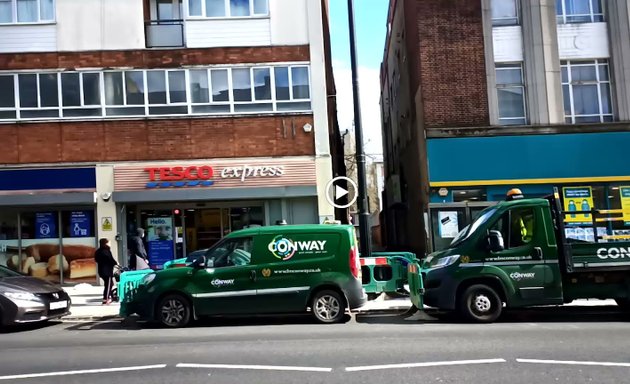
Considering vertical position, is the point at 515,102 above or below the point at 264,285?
above

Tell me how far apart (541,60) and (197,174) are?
35.9ft

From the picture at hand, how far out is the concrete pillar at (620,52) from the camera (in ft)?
57.6

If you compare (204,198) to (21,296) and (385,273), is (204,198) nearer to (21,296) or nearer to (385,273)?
(385,273)

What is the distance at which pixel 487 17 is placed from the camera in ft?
57.7

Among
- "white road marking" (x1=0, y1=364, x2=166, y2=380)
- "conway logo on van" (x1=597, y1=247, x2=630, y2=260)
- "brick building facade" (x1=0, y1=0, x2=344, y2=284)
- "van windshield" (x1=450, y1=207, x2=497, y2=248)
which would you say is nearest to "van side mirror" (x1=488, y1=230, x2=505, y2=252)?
"van windshield" (x1=450, y1=207, x2=497, y2=248)

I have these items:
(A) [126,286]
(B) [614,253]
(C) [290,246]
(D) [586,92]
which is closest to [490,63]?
(D) [586,92]

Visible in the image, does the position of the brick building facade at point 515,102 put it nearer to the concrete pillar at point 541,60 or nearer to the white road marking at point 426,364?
the concrete pillar at point 541,60

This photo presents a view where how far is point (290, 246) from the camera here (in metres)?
10.2

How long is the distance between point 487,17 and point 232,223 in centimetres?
999

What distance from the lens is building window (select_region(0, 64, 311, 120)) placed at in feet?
56.0

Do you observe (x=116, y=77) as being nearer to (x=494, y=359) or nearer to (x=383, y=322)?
(x=383, y=322)

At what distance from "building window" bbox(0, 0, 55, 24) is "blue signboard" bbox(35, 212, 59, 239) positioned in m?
5.84

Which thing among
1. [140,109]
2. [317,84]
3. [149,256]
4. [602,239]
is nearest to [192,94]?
[140,109]
